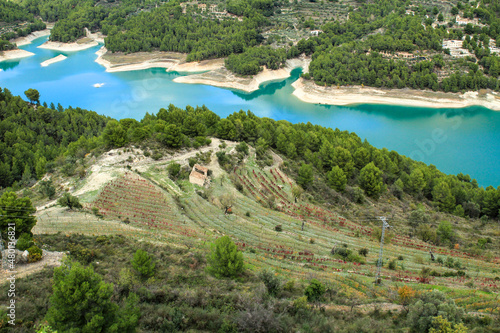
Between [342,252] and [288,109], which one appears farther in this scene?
[288,109]

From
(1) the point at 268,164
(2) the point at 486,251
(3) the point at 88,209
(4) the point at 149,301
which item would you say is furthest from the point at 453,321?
(1) the point at 268,164

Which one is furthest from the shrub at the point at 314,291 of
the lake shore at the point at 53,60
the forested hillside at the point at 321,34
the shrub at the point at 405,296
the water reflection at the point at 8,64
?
the water reflection at the point at 8,64

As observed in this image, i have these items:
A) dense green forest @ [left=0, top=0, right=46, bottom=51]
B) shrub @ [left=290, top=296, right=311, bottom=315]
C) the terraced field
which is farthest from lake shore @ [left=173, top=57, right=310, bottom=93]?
shrub @ [left=290, top=296, right=311, bottom=315]

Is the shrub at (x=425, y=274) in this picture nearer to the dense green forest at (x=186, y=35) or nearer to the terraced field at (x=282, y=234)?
the terraced field at (x=282, y=234)

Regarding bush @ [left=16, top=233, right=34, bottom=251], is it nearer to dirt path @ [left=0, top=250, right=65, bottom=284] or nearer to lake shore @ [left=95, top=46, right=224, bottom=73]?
dirt path @ [left=0, top=250, right=65, bottom=284]

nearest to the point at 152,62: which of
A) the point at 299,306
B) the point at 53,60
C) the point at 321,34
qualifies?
the point at 53,60

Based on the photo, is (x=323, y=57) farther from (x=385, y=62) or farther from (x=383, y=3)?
(x=383, y=3)

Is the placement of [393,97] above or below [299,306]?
below

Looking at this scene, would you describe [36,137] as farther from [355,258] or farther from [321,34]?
[321,34]
